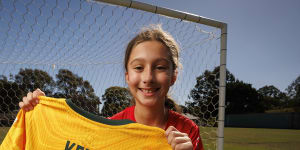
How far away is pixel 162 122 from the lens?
1441 millimetres

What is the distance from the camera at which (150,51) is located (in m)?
1.22

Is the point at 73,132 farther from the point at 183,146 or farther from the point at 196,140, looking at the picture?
the point at 196,140

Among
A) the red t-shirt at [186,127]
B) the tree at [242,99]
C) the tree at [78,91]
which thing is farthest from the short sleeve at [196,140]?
the tree at [242,99]

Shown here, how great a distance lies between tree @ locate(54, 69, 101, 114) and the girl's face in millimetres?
3516

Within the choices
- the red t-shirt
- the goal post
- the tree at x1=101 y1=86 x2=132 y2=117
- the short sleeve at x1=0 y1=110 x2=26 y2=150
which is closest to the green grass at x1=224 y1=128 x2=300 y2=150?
the tree at x1=101 y1=86 x2=132 y2=117

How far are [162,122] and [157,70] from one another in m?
0.43

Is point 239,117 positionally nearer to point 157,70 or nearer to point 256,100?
point 256,100

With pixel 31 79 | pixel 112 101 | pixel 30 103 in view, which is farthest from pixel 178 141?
pixel 31 79

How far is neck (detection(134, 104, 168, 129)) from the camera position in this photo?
4.51 feet

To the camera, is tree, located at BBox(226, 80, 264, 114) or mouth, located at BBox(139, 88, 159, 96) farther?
tree, located at BBox(226, 80, 264, 114)

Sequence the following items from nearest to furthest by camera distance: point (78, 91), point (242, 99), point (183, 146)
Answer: point (183, 146) < point (78, 91) < point (242, 99)

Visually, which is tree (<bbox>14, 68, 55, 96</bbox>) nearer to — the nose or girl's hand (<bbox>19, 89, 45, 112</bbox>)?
girl's hand (<bbox>19, 89, 45, 112</bbox>)

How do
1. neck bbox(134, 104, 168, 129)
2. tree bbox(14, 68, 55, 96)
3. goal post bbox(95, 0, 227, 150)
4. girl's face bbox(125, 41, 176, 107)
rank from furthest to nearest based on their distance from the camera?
tree bbox(14, 68, 55, 96) < goal post bbox(95, 0, 227, 150) < neck bbox(134, 104, 168, 129) < girl's face bbox(125, 41, 176, 107)

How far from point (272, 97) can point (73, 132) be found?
44151 millimetres
